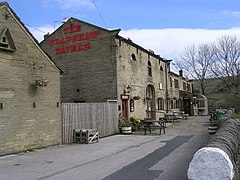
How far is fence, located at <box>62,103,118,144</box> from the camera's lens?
15492 mm

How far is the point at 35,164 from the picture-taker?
984 cm

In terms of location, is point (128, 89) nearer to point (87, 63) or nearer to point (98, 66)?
point (98, 66)

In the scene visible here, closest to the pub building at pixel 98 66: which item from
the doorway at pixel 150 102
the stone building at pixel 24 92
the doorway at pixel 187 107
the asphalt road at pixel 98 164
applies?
the doorway at pixel 150 102

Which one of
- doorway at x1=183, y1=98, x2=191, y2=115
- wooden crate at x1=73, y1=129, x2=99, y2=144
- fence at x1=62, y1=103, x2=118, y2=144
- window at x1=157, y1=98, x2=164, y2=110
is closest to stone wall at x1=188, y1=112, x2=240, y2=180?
wooden crate at x1=73, y1=129, x2=99, y2=144

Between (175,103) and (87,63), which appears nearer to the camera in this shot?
(87,63)

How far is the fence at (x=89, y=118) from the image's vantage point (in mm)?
15492

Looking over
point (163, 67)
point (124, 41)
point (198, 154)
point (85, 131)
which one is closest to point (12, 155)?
point (85, 131)

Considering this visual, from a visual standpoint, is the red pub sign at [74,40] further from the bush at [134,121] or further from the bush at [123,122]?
the bush at [134,121]

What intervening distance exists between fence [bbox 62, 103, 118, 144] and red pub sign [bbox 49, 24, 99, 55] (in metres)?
5.50

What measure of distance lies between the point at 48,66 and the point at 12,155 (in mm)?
4755

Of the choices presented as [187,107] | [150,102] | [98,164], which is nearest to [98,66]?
[150,102]

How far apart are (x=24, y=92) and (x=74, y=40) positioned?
429 inches

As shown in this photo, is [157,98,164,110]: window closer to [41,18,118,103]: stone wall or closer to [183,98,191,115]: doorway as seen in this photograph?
[41,18,118,103]: stone wall

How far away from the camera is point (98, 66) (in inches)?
856
